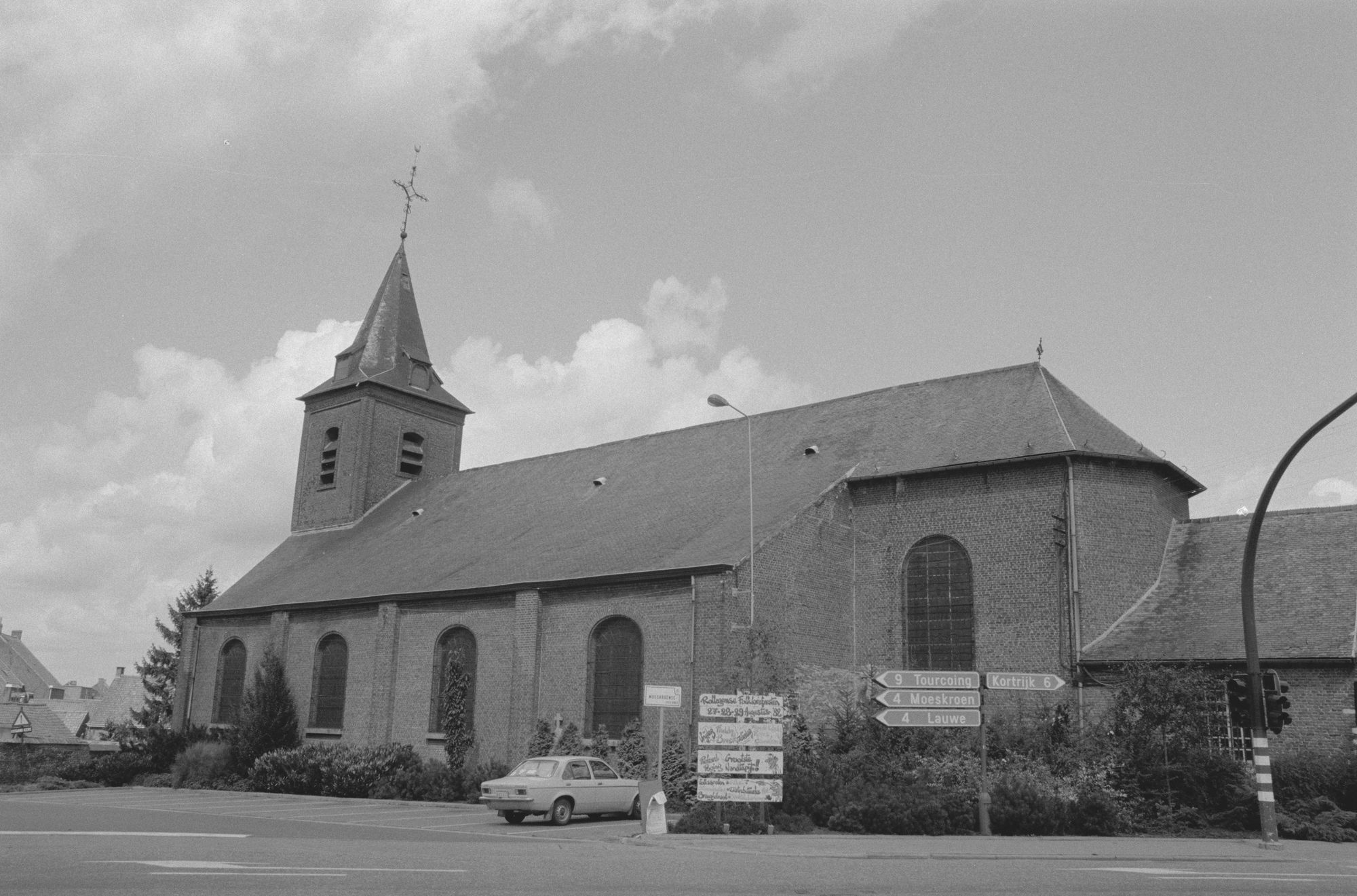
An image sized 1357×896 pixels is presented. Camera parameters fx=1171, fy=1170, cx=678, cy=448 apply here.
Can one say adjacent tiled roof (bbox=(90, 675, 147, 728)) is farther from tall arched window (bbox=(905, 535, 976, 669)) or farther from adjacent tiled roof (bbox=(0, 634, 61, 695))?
tall arched window (bbox=(905, 535, 976, 669))

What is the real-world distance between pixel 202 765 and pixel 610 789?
16717mm

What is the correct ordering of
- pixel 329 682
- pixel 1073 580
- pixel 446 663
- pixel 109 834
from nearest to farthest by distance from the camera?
1. pixel 109 834
2. pixel 1073 580
3. pixel 446 663
4. pixel 329 682

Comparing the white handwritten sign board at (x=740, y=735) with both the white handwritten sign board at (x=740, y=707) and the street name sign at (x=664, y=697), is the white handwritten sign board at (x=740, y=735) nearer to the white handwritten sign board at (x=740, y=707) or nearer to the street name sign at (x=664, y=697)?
the white handwritten sign board at (x=740, y=707)

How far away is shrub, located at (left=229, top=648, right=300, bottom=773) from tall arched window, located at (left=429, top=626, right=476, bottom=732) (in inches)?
189

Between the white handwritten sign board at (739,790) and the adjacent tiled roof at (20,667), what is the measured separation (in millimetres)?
79679

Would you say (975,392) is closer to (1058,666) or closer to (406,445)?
(1058,666)

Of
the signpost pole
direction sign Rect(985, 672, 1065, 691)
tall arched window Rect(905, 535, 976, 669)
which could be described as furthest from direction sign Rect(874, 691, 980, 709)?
tall arched window Rect(905, 535, 976, 669)

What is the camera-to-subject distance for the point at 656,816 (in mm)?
18656

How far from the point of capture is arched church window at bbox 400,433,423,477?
43969 millimetres

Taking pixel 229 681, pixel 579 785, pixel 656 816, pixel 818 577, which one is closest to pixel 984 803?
pixel 656 816

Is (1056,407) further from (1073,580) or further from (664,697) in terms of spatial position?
(664,697)

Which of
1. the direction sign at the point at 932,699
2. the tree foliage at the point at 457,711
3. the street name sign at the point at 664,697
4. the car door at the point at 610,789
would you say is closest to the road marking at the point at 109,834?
the street name sign at the point at 664,697

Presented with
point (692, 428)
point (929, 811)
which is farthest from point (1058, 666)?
point (692, 428)

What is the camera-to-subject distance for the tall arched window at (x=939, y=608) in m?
26.9
